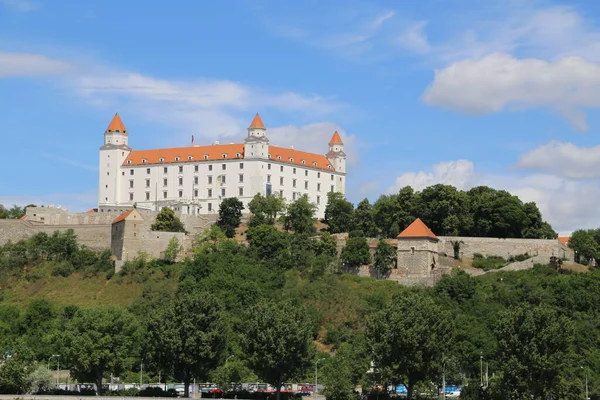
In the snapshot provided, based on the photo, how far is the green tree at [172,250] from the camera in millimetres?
104312

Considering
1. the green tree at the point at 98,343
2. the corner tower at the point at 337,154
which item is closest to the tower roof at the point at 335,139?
the corner tower at the point at 337,154

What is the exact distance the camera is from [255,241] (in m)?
105

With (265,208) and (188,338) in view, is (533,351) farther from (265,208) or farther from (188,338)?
(265,208)

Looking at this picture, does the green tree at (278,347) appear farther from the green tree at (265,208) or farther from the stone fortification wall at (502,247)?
the green tree at (265,208)

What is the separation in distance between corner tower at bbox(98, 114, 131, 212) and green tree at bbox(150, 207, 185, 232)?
11.3 metres

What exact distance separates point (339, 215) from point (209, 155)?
614 inches

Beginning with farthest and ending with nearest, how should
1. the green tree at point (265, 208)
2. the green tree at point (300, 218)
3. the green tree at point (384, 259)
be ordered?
the green tree at point (265, 208) → the green tree at point (300, 218) → the green tree at point (384, 259)

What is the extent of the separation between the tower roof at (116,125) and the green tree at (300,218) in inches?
898

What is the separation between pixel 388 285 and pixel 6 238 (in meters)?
35.8

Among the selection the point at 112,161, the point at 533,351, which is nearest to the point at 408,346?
the point at 533,351

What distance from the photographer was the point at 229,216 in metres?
112

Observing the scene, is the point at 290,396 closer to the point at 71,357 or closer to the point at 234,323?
the point at 71,357

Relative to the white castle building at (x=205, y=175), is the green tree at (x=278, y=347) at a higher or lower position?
lower

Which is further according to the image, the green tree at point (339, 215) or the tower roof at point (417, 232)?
the green tree at point (339, 215)
